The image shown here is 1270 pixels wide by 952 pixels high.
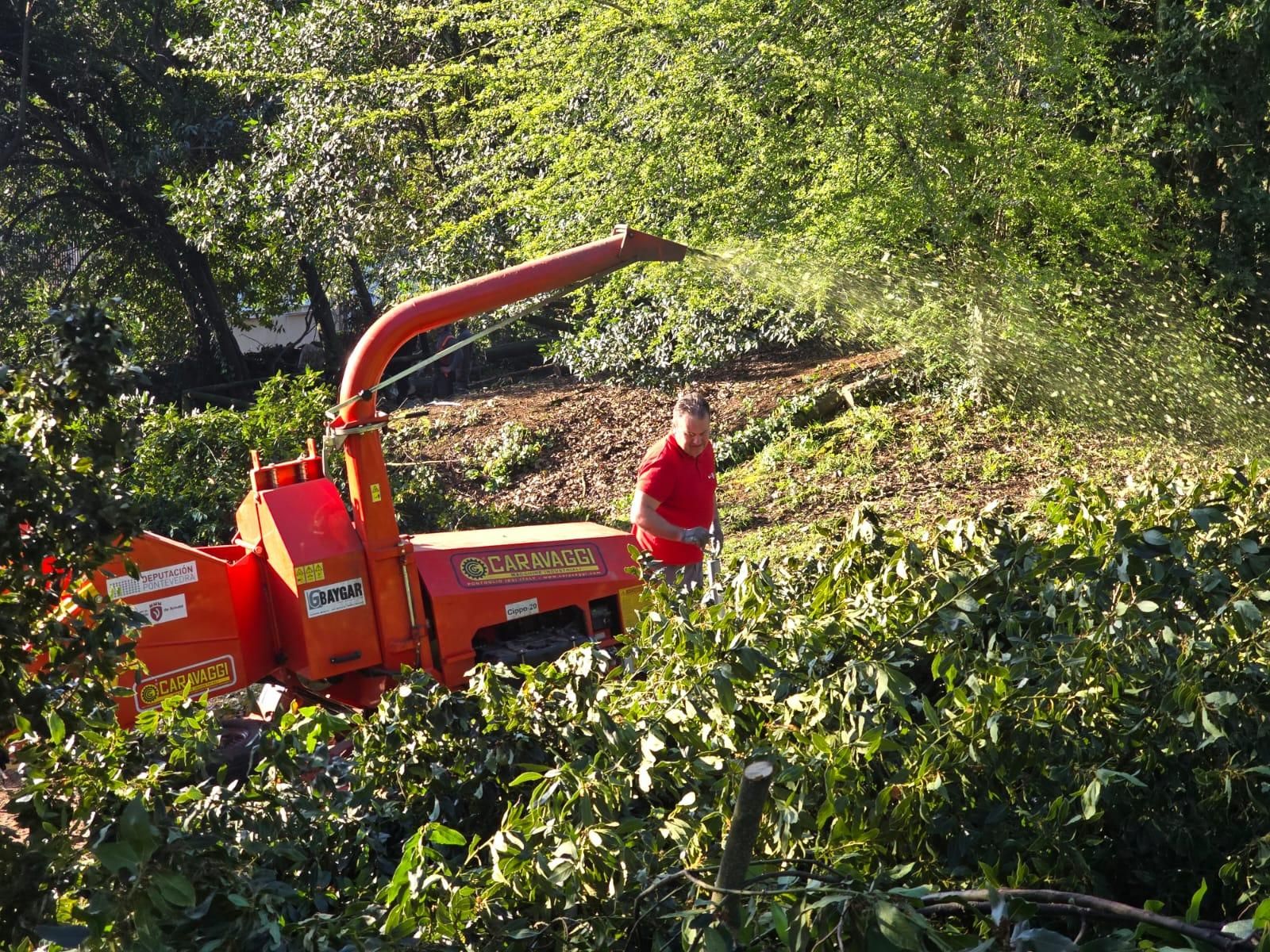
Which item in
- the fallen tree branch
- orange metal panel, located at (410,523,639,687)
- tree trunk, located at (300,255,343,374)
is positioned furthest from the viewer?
tree trunk, located at (300,255,343,374)

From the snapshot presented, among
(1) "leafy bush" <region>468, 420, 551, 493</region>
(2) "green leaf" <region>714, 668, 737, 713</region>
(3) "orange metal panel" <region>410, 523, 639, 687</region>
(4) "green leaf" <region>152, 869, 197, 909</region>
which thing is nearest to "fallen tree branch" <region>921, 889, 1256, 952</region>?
(2) "green leaf" <region>714, 668, 737, 713</region>

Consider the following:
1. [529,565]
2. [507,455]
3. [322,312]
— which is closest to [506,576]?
[529,565]

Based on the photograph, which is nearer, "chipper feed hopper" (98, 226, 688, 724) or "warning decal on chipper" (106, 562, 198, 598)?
"warning decal on chipper" (106, 562, 198, 598)

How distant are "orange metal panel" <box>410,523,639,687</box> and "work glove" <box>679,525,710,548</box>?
0.31 metres

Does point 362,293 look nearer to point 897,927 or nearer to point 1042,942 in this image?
point 897,927

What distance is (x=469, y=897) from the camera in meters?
2.53

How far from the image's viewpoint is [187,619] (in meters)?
5.65

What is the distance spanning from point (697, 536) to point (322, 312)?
44.5ft

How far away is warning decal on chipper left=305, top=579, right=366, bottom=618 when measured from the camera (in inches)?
227

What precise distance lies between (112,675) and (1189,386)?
9.03 meters

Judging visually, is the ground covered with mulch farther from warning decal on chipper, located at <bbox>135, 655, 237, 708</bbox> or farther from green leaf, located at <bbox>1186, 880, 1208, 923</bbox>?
green leaf, located at <bbox>1186, 880, 1208, 923</bbox>

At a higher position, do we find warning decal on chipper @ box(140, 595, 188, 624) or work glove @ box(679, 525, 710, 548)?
warning decal on chipper @ box(140, 595, 188, 624)

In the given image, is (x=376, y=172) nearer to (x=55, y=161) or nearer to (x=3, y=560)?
(x=55, y=161)

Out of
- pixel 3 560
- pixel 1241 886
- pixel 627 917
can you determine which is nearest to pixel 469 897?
pixel 627 917
